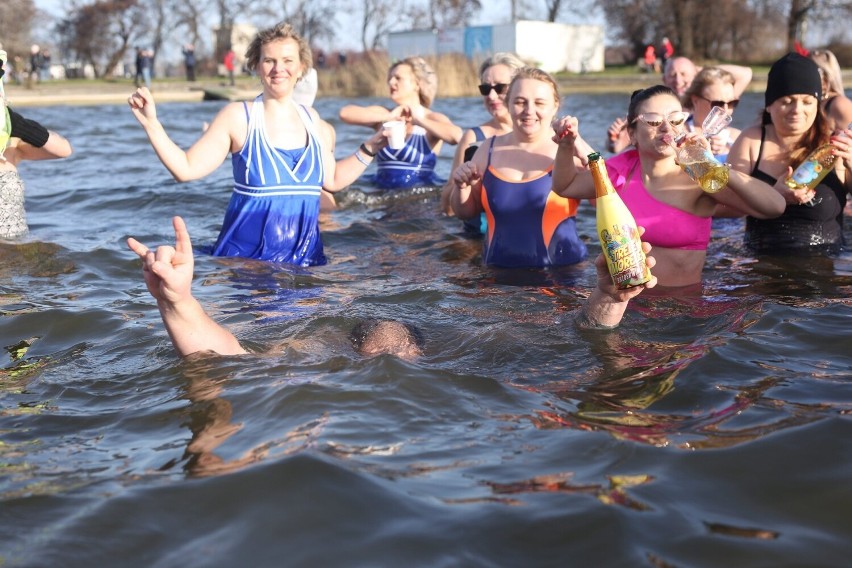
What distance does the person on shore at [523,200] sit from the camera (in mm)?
6211

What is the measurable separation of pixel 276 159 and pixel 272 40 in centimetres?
77

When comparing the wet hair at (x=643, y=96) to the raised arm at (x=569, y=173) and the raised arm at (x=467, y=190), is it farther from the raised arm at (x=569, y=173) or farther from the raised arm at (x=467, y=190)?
the raised arm at (x=467, y=190)

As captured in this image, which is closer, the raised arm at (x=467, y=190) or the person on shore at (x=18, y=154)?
the raised arm at (x=467, y=190)

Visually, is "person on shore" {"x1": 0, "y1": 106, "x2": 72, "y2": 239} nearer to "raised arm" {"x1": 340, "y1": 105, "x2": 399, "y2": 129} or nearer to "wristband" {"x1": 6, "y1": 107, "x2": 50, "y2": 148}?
"wristband" {"x1": 6, "y1": 107, "x2": 50, "y2": 148}

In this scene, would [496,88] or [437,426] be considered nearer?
[437,426]

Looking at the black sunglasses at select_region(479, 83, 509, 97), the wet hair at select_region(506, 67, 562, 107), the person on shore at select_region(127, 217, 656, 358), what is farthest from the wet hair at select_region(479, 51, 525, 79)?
the person on shore at select_region(127, 217, 656, 358)

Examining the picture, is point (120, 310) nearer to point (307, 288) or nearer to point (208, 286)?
point (208, 286)

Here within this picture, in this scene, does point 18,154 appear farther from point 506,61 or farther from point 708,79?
point 708,79

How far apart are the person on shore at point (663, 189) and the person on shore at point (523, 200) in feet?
1.81

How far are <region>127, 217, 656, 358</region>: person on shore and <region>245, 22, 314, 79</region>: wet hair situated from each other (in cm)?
234

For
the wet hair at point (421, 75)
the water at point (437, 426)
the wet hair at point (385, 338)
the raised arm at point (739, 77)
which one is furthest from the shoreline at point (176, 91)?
the wet hair at point (385, 338)

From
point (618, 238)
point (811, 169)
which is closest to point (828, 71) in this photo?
point (811, 169)

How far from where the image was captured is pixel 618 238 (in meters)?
4.27

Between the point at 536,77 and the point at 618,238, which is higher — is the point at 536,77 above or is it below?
above
